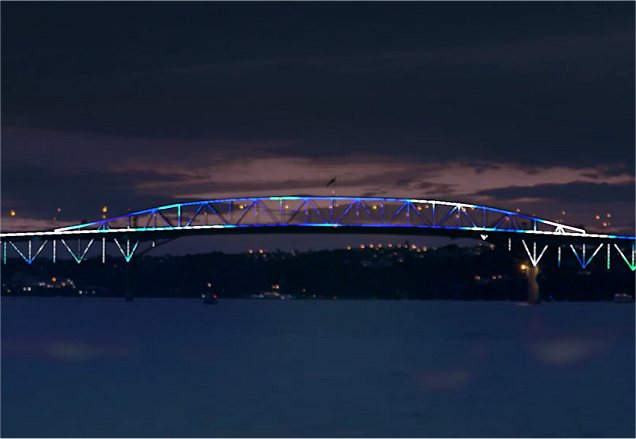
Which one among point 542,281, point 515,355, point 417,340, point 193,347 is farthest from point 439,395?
point 542,281

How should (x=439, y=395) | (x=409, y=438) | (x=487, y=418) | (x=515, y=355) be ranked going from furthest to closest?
(x=515, y=355) < (x=439, y=395) < (x=487, y=418) < (x=409, y=438)

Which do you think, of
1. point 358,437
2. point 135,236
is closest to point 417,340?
point 358,437

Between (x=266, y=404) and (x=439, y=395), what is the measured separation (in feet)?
21.8

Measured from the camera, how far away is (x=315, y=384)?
4644cm

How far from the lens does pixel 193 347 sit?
66312 mm

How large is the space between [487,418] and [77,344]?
37.4 m

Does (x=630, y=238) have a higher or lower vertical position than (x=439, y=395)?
higher

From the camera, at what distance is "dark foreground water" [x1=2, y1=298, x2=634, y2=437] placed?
116ft

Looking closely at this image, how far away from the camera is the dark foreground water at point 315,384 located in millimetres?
35469

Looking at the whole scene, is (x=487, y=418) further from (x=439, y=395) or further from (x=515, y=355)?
(x=515, y=355)

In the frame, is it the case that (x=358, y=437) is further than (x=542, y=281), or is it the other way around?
(x=542, y=281)

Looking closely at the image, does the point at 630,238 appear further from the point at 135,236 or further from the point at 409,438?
the point at 409,438

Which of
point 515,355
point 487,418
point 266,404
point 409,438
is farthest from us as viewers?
point 515,355

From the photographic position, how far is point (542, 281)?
185 meters
